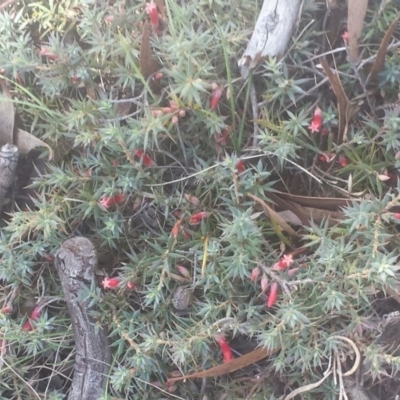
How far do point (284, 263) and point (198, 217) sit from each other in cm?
31

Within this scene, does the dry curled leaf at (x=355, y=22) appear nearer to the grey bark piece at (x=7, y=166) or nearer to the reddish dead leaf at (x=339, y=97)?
the reddish dead leaf at (x=339, y=97)

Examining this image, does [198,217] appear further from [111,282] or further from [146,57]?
[146,57]

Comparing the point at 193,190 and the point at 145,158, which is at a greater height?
the point at 145,158

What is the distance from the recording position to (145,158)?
5.78ft

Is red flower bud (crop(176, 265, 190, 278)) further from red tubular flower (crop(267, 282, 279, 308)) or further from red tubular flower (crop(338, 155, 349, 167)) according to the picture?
red tubular flower (crop(338, 155, 349, 167))

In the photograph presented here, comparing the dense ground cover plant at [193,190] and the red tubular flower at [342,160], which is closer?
the dense ground cover plant at [193,190]

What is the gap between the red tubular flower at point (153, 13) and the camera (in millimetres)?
1692

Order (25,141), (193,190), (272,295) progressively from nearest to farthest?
(272,295), (193,190), (25,141)

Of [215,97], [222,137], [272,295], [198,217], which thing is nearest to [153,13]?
[215,97]

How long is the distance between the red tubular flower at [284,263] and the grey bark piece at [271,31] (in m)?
0.58

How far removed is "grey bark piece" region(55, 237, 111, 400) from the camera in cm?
177

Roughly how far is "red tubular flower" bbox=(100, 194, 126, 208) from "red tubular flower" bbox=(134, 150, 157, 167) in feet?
0.43

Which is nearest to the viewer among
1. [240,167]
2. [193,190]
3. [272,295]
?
[272,295]

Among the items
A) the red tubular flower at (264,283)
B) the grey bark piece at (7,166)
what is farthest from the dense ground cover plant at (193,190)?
the grey bark piece at (7,166)
